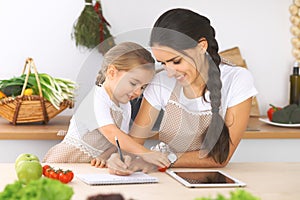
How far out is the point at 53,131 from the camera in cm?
290

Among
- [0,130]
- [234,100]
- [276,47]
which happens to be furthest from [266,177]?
[276,47]

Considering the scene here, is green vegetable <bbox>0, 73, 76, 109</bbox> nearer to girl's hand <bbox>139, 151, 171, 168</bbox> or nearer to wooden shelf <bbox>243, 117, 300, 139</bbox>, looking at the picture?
wooden shelf <bbox>243, 117, 300, 139</bbox>

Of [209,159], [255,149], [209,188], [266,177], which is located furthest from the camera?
[255,149]

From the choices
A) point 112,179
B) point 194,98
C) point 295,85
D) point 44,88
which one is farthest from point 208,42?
point 295,85

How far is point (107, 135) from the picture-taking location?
1.96m

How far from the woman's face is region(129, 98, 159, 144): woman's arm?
0.22 metres

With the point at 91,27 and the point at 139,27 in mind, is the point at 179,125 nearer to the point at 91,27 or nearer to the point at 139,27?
the point at 91,27

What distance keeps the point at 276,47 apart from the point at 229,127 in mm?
1455

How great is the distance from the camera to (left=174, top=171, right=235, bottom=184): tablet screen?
1851mm

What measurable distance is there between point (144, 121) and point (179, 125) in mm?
154

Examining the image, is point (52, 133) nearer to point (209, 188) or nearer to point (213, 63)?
point (213, 63)

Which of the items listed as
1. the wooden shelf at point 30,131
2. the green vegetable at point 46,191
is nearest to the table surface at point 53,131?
the wooden shelf at point 30,131

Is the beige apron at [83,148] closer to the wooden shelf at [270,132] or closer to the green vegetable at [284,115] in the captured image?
the wooden shelf at [270,132]

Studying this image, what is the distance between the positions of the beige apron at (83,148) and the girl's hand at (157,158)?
126 mm
